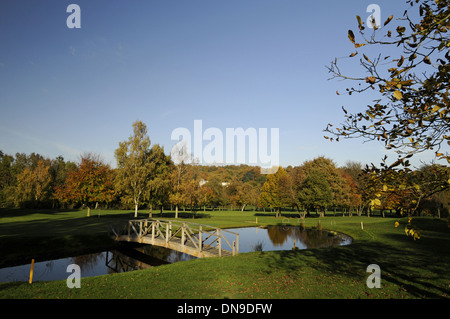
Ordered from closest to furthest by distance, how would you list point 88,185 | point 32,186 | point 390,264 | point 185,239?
point 390,264 → point 185,239 → point 88,185 → point 32,186

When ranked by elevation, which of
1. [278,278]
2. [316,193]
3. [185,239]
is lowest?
[185,239]

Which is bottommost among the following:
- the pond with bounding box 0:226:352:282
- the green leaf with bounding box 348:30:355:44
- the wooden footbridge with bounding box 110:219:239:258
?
the pond with bounding box 0:226:352:282

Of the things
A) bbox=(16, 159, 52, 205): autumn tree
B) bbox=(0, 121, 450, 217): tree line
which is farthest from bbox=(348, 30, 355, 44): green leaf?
bbox=(16, 159, 52, 205): autumn tree

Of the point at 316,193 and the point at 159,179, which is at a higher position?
the point at 159,179

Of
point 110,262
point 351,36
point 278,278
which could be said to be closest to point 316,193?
point 110,262

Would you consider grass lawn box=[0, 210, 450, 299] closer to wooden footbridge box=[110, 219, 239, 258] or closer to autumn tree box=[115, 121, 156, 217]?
wooden footbridge box=[110, 219, 239, 258]

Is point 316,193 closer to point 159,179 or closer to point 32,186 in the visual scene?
point 159,179

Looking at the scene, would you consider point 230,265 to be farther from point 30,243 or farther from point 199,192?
point 199,192

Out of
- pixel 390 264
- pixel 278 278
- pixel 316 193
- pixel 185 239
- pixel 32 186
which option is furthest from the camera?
pixel 32 186

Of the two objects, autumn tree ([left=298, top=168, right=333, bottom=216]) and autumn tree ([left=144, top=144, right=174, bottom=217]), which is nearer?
autumn tree ([left=144, top=144, right=174, bottom=217])

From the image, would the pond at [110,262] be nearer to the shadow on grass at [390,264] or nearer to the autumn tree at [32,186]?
the shadow on grass at [390,264]

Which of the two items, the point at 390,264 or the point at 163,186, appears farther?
the point at 163,186

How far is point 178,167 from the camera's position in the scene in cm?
4156

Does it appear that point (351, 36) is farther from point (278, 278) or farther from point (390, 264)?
point (390, 264)
